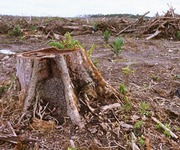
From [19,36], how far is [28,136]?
Answer: 10.8m

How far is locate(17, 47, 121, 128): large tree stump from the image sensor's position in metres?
2.25

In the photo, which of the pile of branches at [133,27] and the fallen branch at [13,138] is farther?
the pile of branches at [133,27]

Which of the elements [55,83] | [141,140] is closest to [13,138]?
[55,83]

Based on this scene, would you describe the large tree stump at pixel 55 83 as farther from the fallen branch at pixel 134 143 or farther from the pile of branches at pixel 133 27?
the pile of branches at pixel 133 27

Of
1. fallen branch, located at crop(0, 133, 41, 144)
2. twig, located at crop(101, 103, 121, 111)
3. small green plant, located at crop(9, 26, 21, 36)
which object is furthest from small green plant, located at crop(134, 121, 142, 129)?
small green plant, located at crop(9, 26, 21, 36)

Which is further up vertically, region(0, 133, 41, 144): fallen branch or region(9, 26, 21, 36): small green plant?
region(9, 26, 21, 36): small green plant

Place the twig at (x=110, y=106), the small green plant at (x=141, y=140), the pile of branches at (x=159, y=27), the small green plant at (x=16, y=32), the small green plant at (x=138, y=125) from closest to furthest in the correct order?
the small green plant at (x=141, y=140) < the small green plant at (x=138, y=125) < the twig at (x=110, y=106) < the pile of branches at (x=159, y=27) < the small green plant at (x=16, y=32)

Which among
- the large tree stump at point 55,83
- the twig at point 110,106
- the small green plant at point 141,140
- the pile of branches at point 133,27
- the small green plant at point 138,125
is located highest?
the pile of branches at point 133,27

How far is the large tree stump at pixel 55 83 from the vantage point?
7.39 ft

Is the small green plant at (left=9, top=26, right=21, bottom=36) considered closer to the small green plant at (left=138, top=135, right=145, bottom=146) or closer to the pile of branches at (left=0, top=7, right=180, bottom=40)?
the pile of branches at (left=0, top=7, right=180, bottom=40)

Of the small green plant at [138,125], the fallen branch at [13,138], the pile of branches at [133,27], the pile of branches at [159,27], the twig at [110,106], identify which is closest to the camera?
the fallen branch at [13,138]

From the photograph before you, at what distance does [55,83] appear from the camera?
2.32 metres

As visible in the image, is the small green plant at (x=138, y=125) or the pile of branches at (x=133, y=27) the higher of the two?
the pile of branches at (x=133, y=27)

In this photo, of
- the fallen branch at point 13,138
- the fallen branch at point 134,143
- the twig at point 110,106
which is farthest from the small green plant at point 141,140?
the fallen branch at point 13,138
